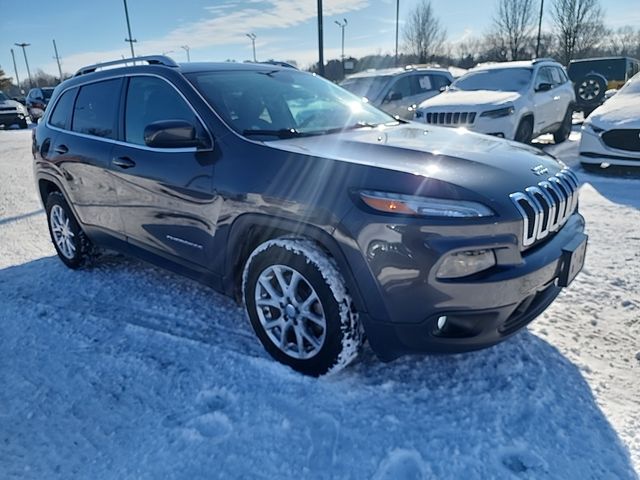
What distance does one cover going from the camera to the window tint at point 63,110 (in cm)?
417

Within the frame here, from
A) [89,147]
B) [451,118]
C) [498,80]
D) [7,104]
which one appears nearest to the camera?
[89,147]

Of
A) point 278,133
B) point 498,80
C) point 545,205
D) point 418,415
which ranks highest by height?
point 498,80

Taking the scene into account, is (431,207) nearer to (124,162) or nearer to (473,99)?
(124,162)

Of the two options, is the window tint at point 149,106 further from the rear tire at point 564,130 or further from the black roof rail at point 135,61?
the rear tire at point 564,130

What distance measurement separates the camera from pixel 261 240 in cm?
273

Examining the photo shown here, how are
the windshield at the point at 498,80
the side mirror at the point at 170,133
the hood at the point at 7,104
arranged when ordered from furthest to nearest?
the hood at the point at 7,104 → the windshield at the point at 498,80 → the side mirror at the point at 170,133

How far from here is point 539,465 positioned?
199 centimetres

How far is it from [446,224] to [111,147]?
255cm

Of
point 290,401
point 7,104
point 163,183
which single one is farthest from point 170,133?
point 7,104

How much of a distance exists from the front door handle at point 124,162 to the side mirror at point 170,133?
22.0 inches

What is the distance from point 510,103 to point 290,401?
7.53 m

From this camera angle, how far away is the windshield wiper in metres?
2.82

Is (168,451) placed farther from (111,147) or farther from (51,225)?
(51,225)

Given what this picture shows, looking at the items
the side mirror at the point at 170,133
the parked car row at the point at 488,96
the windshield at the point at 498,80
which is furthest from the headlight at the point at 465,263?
the windshield at the point at 498,80
